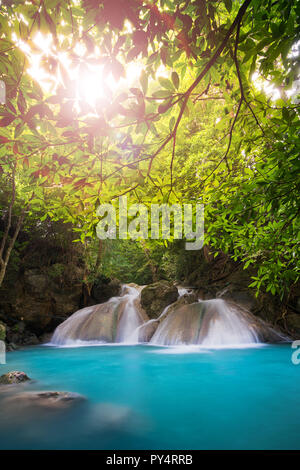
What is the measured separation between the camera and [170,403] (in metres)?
4.38

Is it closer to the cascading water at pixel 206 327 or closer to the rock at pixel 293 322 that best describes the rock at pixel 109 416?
A: the cascading water at pixel 206 327

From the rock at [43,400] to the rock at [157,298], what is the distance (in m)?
8.19

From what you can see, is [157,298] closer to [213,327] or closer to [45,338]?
[213,327]

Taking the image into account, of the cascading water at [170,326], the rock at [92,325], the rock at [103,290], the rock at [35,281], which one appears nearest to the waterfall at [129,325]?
the cascading water at [170,326]

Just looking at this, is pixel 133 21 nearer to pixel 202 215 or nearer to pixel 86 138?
pixel 86 138

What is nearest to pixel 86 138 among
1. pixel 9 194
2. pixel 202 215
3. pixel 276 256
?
pixel 202 215

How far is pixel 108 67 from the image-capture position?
4.38 ft

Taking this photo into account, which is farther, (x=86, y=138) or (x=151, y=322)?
(x=151, y=322)

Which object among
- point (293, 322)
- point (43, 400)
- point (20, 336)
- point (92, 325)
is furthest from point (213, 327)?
point (20, 336)

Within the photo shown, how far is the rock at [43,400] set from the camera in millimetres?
4016

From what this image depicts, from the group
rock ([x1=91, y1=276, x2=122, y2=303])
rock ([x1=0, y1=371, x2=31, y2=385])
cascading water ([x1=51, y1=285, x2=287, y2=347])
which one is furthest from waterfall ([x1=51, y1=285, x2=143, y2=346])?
rock ([x1=0, y1=371, x2=31, y2=385])

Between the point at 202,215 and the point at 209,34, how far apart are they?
159 cm

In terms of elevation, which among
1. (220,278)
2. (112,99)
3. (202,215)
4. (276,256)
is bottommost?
(220,278)

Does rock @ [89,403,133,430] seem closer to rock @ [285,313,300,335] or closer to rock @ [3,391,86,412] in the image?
rock @ [3,391,86,412]
